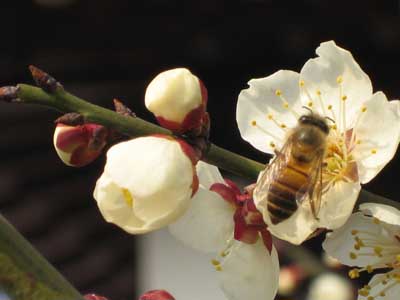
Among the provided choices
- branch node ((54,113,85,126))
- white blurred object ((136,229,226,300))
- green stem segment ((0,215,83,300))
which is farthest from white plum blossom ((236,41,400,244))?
white blurred object ((136,229,226,300))

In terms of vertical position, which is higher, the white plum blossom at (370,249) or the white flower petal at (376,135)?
the white flower petal at (376,135)

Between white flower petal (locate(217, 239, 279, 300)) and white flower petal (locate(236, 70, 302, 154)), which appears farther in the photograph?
white flower petal (locate(236, 70, 302, 154))

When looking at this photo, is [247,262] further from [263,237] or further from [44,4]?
[44,4]

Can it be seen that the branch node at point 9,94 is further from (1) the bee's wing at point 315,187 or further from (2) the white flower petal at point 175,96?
(1) the bee's wing at point 315,187

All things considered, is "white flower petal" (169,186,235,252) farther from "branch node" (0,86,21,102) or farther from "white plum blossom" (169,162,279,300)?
"branch node" (0,86,21,102)

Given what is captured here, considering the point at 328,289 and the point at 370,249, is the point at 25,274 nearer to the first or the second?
the point at 370,249

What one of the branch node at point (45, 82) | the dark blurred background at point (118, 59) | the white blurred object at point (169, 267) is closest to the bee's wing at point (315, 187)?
the branch node at point (45, 82)
